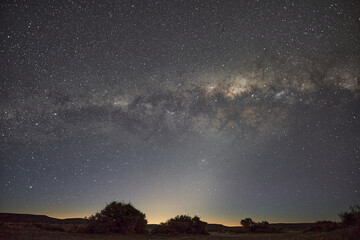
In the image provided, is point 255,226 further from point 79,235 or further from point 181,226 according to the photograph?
point 79,235

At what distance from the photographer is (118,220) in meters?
21.5

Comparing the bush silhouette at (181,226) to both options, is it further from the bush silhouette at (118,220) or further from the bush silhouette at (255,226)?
the bush silhouette at (255,226)

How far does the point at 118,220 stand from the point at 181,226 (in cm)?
670

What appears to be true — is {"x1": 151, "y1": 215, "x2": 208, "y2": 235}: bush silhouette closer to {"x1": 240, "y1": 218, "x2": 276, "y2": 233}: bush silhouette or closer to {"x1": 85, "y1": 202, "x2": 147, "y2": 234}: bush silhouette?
{"x1": 85, "y1": 202, "x2": 147, "y2": 234}: bush silhouette

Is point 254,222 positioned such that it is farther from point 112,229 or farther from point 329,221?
point 112,229

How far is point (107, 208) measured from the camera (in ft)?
72.2

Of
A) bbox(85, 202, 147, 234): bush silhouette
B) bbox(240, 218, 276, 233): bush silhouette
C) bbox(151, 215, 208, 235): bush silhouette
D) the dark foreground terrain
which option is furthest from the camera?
bbox(240, 218, 276, 233): bush silhouette

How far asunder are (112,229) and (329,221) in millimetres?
26181

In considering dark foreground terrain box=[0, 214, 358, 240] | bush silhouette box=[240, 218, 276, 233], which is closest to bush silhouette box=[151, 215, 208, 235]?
dark foreground terrain box=[0, 214, 358, 240]

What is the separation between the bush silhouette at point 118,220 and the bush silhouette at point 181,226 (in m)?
1.91

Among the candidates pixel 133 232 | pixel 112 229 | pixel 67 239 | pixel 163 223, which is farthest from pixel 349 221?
pixel 67 239

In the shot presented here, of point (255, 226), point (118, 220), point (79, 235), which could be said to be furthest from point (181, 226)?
point (255, 226)

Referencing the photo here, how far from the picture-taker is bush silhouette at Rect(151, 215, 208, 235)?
23469 mm

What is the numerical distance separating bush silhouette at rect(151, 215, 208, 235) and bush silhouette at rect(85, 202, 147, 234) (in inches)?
75.0
